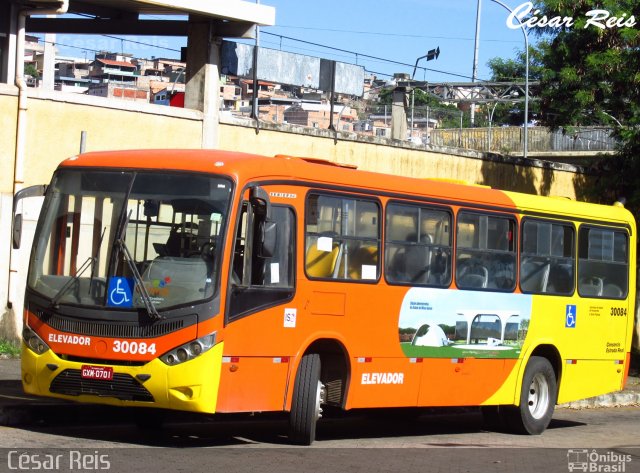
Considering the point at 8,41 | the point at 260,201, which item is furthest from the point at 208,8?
the point at 260,201

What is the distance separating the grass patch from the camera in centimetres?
1712

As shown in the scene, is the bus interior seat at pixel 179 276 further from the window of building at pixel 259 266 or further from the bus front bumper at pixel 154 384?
the bus front bumper at pixel 154 384

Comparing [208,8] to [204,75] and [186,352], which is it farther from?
[186,352]

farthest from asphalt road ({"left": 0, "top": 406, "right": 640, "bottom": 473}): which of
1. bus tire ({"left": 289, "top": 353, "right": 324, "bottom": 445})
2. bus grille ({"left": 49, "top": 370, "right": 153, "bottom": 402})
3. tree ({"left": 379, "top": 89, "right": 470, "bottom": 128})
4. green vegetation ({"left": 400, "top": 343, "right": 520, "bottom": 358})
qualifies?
tree ({"left": 379, "top": 89, "right": 470, "bottom": 128})

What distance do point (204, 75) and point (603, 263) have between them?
7.74 m

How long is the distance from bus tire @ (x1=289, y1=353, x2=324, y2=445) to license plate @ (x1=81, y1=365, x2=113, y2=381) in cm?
185

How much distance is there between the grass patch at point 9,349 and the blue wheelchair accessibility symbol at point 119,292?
7092mm

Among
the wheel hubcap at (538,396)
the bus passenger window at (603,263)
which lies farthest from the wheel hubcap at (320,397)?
the bus passenger window at (603,263)

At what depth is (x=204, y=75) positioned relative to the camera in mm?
19906

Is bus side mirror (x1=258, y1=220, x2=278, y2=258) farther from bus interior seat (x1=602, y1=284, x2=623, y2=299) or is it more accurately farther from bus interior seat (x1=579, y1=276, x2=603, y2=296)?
bus interior seat (x1=602, y1=284, x2=623, y2=299)

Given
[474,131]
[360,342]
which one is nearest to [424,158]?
[360,342]

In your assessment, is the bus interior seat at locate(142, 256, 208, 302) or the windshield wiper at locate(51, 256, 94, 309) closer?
the bus interior seat at locate(142, 256, 208, 302)

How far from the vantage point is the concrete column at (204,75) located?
65.1 feet

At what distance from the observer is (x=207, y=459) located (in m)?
10.1
